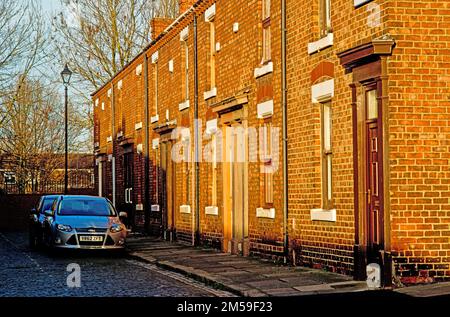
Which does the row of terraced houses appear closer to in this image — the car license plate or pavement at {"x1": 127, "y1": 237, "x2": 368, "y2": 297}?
pavement at {"x1": 127, "y1": 237, "x2": 368, "y2": 297}

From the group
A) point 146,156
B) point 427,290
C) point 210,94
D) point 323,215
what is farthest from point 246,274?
point 146,156

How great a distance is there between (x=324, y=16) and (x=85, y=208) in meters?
10.2

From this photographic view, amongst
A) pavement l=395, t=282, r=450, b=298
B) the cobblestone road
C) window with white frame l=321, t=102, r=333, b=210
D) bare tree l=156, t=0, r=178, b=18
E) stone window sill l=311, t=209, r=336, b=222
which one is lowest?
the cobblestone road

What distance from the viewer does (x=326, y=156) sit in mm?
17781

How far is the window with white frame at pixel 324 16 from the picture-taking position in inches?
699

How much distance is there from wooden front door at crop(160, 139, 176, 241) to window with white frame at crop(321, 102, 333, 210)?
43.5 feet

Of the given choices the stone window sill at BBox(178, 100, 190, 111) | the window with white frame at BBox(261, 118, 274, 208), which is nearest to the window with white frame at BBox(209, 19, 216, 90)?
the stone window sill at BBox(178, 100, 190, 111)

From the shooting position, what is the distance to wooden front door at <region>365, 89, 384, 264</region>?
1520cm

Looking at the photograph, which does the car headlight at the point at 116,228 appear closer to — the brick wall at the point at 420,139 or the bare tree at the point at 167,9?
the brick wall at the point at 420,139

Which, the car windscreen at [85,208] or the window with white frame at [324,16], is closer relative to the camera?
the window with white frame at [324,16]

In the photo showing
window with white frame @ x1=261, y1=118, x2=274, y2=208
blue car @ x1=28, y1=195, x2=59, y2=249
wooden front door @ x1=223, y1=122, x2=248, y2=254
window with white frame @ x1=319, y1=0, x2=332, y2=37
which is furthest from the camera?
blue car @ x1=28, y1=195, x2=59, y2=249

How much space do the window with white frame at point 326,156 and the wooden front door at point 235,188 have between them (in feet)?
16.4

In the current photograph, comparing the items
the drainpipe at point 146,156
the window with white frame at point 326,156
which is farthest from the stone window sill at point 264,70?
the drainpipe at point 146,156

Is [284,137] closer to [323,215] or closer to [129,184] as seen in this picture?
[323,215]
